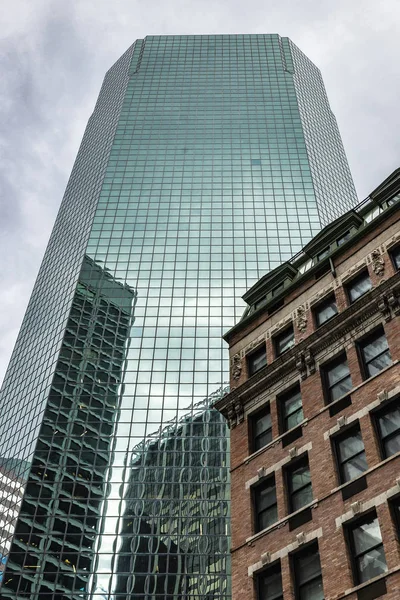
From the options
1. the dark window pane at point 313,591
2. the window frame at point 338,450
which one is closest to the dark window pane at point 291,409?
the window frame at point 338,450

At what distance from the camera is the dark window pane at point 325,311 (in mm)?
32812

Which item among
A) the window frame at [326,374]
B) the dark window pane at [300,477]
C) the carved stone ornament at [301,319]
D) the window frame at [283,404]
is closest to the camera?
the dark window pane at [300,477]

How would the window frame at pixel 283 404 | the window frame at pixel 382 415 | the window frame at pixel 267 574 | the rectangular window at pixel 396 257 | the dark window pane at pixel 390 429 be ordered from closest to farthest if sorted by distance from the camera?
the dark window pane at pixel 390 429
the window frame at pixel 382 415
the window frame at pixel 267 574
the window frame at pixel 283 404
the rectangular window at pixel 396 257

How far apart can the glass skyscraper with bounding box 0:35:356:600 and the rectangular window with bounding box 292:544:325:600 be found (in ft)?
145

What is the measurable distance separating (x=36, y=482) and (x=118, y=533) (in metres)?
11.8

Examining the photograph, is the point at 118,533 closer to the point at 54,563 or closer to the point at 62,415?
the point at 54,563

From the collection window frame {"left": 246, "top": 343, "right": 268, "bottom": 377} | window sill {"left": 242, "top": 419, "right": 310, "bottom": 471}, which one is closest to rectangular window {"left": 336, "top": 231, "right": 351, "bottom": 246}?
window frame {"left": 246, "top": 343, "right": 268, "bottom": 377}

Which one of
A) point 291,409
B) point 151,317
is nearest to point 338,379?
point 291,409

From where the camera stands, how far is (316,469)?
26.9 metres

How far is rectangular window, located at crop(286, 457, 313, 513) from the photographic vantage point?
2705 centimetres

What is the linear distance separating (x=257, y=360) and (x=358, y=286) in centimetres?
648

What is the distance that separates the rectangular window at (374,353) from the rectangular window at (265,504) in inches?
236

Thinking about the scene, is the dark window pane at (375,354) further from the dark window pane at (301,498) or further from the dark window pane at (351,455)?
the dark window pane at (301,498)

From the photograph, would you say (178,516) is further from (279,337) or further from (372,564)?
(372,564)
